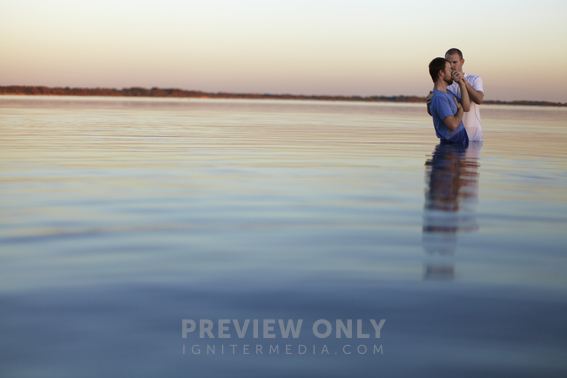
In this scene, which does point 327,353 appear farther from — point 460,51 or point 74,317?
point 460,51

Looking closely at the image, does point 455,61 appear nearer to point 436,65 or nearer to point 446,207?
point 436,65

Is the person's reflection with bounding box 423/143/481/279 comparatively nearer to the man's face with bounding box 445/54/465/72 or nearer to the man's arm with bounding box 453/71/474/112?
the man's arm with bounding box 453/71/474/112

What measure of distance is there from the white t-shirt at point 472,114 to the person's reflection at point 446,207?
3.56ft

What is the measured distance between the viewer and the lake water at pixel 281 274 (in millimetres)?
2479


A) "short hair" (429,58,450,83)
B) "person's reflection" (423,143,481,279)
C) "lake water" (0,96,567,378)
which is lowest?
"lake water" (0,96,567,378)

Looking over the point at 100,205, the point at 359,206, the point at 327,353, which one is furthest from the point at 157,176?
the point at 327,353

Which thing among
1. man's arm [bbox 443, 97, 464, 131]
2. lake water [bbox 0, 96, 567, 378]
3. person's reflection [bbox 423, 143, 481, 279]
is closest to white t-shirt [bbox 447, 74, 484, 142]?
man's arm [bbox 443, 97, 464, 131]

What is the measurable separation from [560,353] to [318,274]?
140 cm

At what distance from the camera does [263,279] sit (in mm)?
3477

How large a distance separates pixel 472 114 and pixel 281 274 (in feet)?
27.8

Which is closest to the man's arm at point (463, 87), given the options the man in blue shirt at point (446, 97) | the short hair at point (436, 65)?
the man in blue shirt at point (446, 97)

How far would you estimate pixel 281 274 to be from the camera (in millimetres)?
3590

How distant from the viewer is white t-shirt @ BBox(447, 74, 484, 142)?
10406mm

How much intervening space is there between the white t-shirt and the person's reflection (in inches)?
42.7
